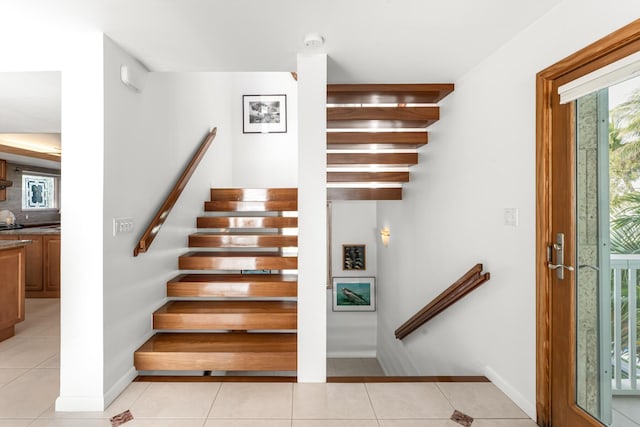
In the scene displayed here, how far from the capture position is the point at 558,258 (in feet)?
5.84

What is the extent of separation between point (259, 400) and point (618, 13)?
8.82 feet

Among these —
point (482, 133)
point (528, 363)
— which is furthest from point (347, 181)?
point (528, 363)

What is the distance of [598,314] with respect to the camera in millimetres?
1604

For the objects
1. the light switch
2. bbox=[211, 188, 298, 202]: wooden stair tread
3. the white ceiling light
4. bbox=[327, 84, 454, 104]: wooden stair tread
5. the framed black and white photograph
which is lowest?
the light switch

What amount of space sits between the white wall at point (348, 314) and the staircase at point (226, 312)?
6.06ft

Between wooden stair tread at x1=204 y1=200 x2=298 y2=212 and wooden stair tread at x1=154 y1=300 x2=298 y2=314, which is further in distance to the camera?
wooden stair tread at x1=204 y1=200 x2=298 y2=212

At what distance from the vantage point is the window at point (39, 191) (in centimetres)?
619

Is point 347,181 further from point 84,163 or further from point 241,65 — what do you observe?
point 84,163

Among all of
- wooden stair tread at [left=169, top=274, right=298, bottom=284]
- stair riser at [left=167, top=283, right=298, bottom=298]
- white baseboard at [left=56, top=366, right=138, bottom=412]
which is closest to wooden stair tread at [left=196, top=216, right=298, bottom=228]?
wooden stair tread at [left=169, top=274, right=298, bottom=284]

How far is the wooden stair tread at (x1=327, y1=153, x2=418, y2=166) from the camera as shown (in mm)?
3590

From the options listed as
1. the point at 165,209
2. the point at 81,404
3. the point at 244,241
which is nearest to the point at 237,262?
the point at 244,241

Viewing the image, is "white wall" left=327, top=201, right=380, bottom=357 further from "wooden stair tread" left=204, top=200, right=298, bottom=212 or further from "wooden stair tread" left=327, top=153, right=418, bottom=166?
"wooden stair tread" left=327, top=153, right=418, bottom=166

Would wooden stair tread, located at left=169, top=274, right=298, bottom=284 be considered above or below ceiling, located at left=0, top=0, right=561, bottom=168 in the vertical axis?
below

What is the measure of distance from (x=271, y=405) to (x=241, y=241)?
1.78 m
